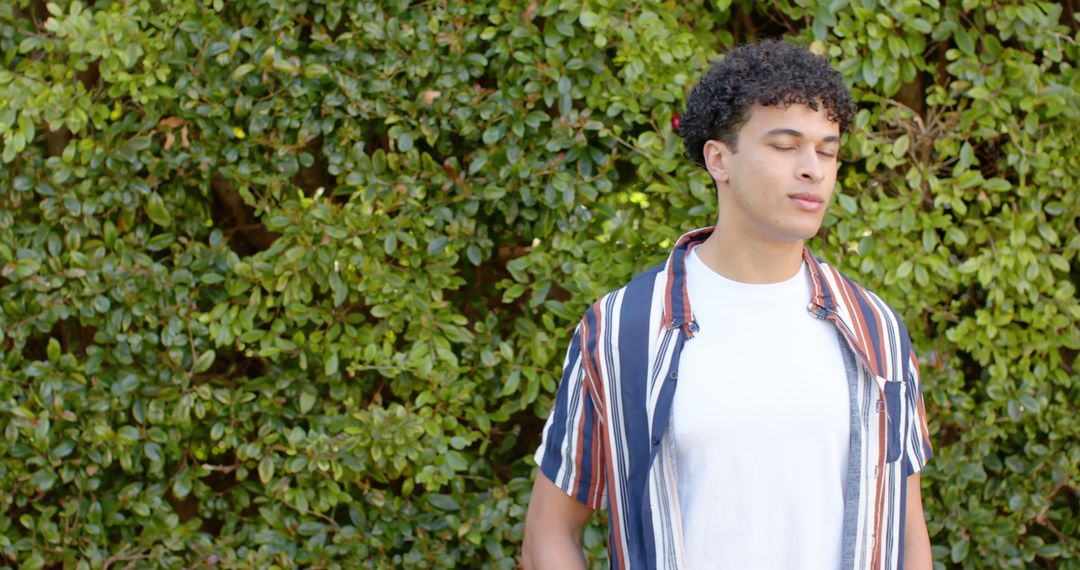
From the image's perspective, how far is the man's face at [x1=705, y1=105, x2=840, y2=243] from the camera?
6.25 ft

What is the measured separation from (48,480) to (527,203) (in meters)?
1.54

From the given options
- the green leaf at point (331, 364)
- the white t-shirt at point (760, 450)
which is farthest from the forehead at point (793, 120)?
the green leaf at point (331, 364)

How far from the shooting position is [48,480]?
3057 mm

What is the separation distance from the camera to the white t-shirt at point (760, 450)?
6.04 ft

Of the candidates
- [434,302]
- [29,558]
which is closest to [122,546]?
[29,558]

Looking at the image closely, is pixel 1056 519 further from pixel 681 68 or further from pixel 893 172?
pixel 681 68

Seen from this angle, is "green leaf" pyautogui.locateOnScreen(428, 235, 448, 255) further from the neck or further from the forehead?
the forehead

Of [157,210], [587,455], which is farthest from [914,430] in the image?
[157,210]

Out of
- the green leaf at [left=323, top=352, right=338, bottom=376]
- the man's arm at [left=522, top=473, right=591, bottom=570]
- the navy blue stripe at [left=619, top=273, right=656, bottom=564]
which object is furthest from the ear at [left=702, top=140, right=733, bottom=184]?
the green leaf at [left=323, top=352, right=338, bottom=376]

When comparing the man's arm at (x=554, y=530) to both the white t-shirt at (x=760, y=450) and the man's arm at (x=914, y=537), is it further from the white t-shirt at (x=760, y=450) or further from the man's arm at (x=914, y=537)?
the man's arm at (x=914, y=537)

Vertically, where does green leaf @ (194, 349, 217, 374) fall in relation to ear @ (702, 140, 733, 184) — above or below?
below

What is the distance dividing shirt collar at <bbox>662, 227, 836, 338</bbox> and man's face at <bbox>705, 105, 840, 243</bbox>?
0.41 feet

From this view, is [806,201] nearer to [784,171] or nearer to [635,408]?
[784,171]

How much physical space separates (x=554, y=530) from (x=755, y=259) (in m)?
0.63
